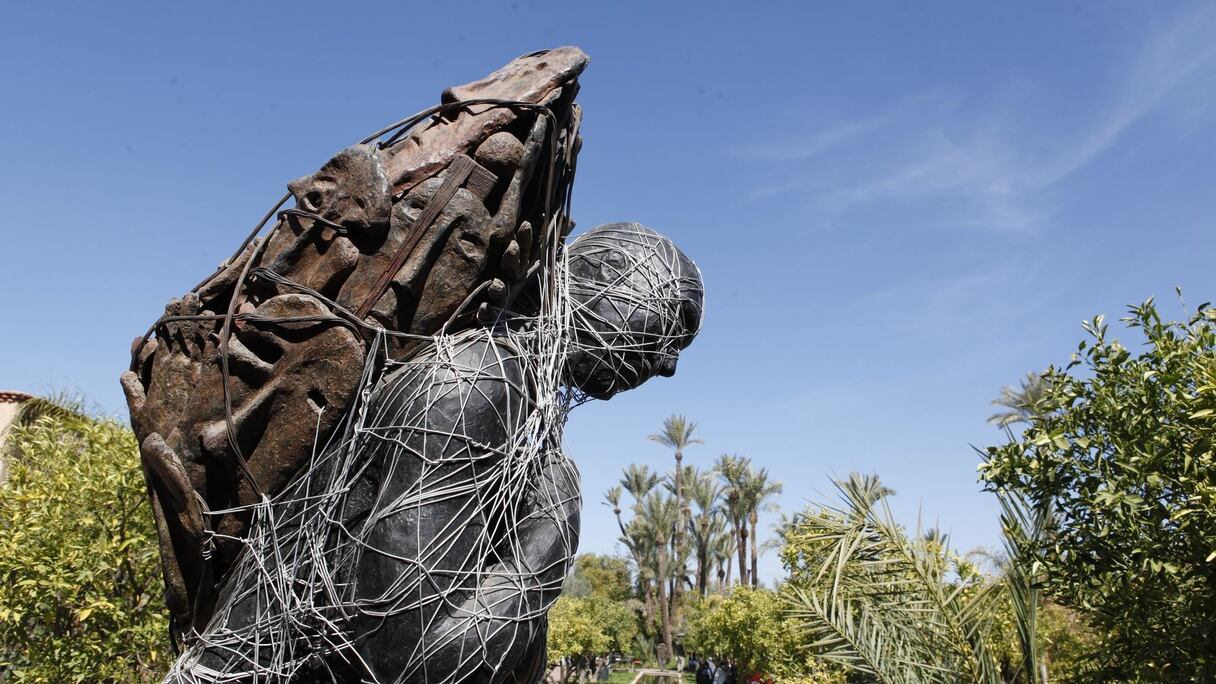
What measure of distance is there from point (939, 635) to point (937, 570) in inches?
14.6

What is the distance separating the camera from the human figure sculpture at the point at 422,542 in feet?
10.9

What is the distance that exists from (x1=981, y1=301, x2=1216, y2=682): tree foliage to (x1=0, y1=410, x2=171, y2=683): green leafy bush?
7880mm

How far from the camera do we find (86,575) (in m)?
8.60

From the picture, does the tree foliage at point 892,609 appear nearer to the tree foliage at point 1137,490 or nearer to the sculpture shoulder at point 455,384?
the tree foliage at point 1137,490

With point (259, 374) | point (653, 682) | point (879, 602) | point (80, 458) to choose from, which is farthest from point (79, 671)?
point (653, 682)

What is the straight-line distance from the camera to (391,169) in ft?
12.6

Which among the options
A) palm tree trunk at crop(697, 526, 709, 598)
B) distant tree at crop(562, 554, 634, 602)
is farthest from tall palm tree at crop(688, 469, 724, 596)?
distant tree at crop(562, 554, 634, 602)

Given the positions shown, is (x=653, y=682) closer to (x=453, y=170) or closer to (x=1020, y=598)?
(x=1020, y=598)

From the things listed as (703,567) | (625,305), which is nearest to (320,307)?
(625,305)

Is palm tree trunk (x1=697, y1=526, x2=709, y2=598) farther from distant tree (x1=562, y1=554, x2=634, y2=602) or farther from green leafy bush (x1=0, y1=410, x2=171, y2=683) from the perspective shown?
green leafy bush (x1=0, y1=410, x2=171, y2=683)

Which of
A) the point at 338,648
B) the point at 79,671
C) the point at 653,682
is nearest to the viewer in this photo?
the point at 338,648

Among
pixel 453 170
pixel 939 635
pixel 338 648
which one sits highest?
pixel 453 170

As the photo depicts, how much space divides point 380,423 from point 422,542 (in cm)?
53

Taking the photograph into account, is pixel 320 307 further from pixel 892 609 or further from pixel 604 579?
pixel 604 579
